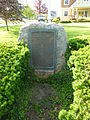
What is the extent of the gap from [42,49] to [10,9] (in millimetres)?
7075

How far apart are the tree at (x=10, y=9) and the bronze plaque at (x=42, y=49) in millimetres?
6702

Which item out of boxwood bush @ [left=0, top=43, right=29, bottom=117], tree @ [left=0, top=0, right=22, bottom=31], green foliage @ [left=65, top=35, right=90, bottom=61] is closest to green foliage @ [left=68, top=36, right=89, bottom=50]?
green foliage @ [left=65, top=35, right=90, bottom=61]

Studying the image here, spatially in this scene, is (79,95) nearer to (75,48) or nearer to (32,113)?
(32,113)

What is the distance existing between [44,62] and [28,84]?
0.77 metres

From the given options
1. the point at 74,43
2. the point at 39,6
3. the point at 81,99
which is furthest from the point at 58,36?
the point at 39,6

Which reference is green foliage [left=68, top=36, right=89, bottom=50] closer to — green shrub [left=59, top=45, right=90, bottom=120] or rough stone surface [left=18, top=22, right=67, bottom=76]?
rough stone surface [left=18, top=22, right=67, bottom=76]

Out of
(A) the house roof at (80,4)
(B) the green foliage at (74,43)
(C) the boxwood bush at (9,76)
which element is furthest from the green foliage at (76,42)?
(A) the house roof at (80,4)

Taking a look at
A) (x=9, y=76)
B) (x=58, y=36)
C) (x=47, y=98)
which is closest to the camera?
(x=9, y=76)

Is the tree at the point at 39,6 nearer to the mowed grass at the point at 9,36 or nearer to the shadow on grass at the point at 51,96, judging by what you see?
the mowed grass at the point at 9,36

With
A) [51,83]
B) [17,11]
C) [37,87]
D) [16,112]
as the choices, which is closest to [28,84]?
[37,87]

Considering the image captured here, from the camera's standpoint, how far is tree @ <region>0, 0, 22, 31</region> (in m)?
10.6

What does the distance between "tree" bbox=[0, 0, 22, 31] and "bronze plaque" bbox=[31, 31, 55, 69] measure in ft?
22.0

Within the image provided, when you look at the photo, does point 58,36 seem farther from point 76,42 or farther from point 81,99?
point 81,99

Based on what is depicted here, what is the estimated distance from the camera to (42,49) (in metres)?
4.84
